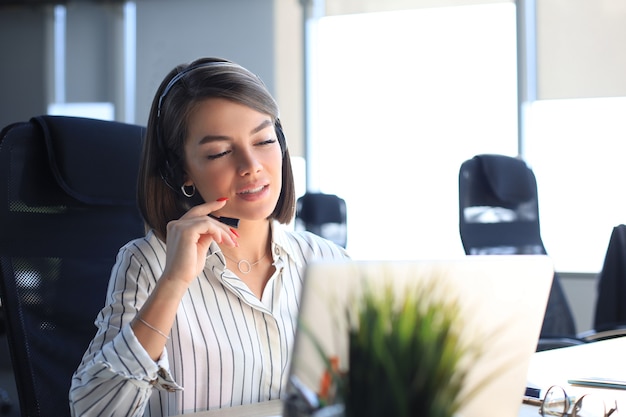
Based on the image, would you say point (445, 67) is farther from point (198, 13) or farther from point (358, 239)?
point (198, 13)

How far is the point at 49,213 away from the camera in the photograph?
1.59 meters

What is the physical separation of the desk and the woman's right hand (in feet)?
0.75

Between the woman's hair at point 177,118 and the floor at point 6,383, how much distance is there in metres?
2.64

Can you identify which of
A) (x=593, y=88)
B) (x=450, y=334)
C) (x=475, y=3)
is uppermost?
(x=475, y=3)

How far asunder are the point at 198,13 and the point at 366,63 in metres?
1.57

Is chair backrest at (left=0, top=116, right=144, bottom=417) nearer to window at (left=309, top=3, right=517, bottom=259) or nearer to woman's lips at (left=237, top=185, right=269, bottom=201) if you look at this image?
woman's lips at (left=237, top=185, right=269, bottom=201)

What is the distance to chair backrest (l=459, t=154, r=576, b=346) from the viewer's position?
2848 mm

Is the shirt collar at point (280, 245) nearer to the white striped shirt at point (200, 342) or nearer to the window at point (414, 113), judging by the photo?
the white striped shirt at point (200, 342)

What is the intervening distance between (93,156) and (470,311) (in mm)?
1210

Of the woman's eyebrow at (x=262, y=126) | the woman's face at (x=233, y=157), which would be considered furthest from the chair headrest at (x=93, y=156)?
the woman's eyebrow at (x=262, y=126)

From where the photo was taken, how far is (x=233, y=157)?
54.2 inches

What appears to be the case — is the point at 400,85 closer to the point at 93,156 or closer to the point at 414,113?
the point at 414,113

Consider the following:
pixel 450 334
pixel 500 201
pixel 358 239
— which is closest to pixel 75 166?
pixel 450 334

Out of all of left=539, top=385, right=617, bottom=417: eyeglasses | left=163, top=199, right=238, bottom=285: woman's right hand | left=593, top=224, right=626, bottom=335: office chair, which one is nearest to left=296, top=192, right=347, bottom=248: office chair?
left=593, top=224, right=626, bottom=335: office chair
